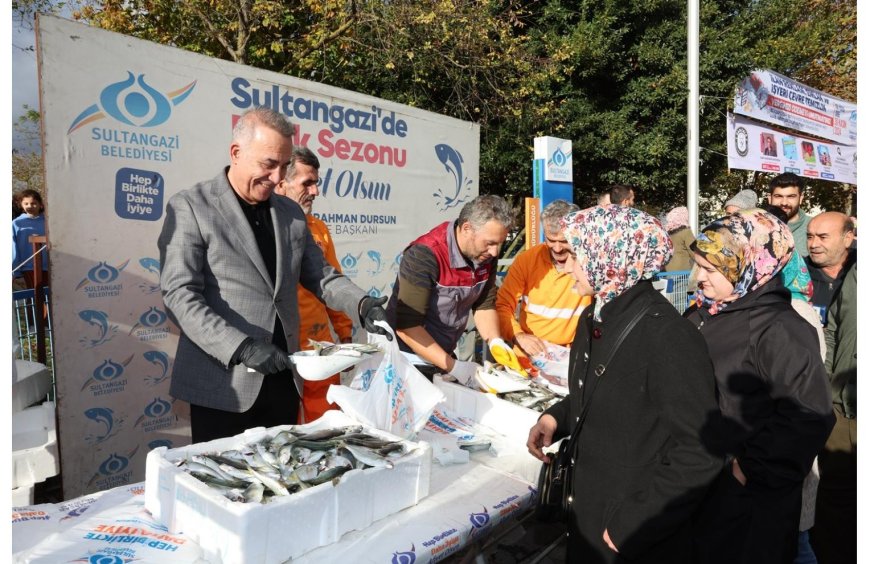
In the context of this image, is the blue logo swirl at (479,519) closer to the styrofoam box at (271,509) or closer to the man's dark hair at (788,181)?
the styrofoam box at (271,509)

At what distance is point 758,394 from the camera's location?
1911mm

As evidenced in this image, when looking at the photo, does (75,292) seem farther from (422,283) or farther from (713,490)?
(713,490)

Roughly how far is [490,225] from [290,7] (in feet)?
29.0

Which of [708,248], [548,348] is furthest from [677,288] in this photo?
[708,248]

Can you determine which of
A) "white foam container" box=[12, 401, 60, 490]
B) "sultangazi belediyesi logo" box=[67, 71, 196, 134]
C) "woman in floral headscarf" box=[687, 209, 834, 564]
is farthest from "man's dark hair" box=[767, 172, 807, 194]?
"white foam container" box=[12, 401, 60, 490]

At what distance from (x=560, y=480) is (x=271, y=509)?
0.95m

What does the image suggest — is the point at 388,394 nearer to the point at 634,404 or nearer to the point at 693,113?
the point at 634,404

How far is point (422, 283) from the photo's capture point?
3.12m

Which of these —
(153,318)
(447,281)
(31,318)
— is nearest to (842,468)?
(447,281)

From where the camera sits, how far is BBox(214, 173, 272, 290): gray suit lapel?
90.9 inches

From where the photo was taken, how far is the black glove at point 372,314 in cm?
246

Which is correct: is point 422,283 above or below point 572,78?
below

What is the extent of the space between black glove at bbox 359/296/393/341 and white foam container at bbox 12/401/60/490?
133cm

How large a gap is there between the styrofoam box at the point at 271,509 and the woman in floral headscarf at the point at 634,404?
59 cm
